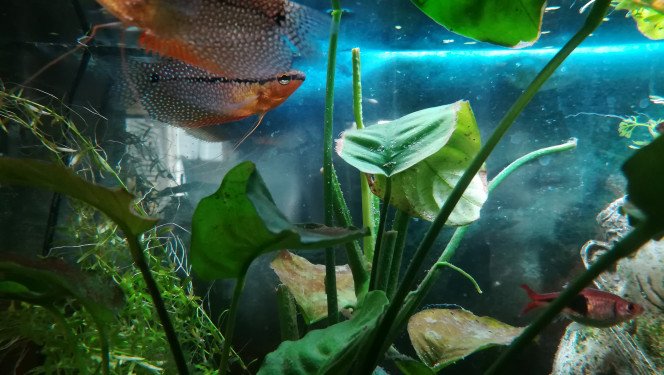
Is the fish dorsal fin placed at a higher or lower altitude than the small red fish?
higher

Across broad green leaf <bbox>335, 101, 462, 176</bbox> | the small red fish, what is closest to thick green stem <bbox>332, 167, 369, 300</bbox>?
broad green leaf <bbox>335, 101, 462, 176</bbox>

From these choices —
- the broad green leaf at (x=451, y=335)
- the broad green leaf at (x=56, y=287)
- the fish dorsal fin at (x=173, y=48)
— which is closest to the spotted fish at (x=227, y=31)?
the fish dorsal fin at (x=173, y=48)

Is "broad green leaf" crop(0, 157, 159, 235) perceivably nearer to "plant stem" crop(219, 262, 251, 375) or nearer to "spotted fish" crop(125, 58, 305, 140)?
"plant stem" crop(219, 262, 251, 375)

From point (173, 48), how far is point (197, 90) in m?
0.20

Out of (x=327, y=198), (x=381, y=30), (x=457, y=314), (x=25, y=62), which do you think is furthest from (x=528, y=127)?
(x=25, y=62)

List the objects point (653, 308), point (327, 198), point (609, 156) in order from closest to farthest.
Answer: point (327, 198), point (653, 308), point (609, 156)

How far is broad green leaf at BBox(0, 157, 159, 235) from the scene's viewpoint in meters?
0.60

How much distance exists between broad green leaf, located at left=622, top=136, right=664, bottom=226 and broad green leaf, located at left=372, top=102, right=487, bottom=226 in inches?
17.9

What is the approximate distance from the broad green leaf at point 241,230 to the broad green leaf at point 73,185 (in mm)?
110

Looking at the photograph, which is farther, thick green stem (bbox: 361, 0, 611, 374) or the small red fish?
the small red fish

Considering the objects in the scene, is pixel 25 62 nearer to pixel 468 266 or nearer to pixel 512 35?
pixel 512 35

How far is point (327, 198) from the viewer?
0.99 meters

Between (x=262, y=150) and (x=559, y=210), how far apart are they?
1.68 metres

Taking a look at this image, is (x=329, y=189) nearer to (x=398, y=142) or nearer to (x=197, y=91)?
(x=398, y=142)
